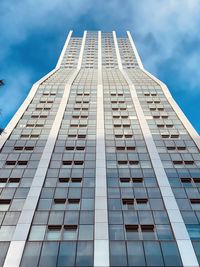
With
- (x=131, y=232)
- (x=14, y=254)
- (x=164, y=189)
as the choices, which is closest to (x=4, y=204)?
(x=14, y=254)

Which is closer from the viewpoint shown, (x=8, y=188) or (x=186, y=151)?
(x=8, y=188)

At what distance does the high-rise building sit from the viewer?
2533 cm

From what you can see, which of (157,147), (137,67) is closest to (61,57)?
(137,67)

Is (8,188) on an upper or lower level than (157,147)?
lower

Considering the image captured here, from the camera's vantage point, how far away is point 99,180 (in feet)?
113

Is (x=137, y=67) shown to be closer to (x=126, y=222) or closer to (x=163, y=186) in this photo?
(x=163, y=186)

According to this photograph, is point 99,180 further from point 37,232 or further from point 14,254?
point 14,254

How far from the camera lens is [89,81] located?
222 ft

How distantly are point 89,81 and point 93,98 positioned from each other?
35.0ft

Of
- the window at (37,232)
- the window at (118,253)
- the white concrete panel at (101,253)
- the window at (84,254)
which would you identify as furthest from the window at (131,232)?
the window at (37,232)

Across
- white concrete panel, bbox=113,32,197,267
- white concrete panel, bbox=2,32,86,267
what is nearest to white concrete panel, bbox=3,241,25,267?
white concrete panel, bbox=2,32,86,267

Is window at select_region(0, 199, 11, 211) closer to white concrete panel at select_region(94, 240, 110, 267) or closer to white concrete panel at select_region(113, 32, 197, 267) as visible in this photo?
white concrete panel at select_region(94, 240, 110, 267)

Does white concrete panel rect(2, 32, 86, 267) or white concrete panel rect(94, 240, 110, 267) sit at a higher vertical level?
white concrete panel rect(2, 32, 86, 267)

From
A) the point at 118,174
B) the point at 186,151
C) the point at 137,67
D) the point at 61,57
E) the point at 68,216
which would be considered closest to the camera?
the point at 68,216
